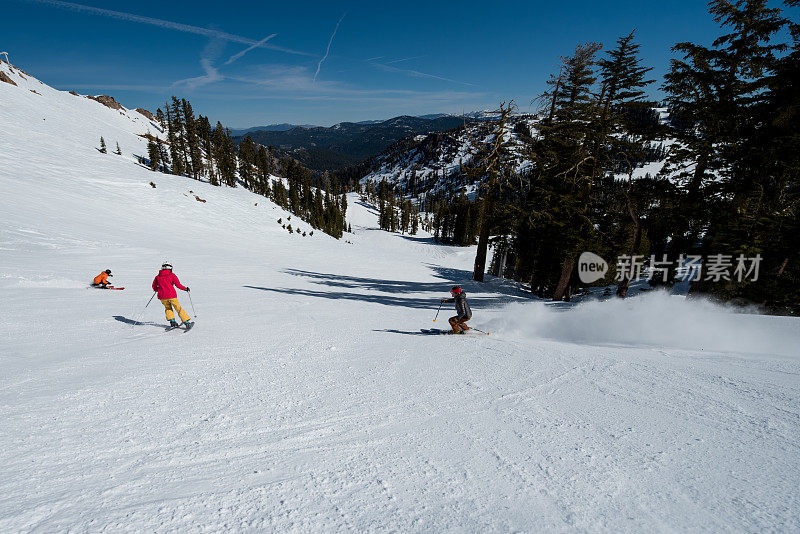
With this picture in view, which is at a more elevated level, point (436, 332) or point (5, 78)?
point (5, 78)

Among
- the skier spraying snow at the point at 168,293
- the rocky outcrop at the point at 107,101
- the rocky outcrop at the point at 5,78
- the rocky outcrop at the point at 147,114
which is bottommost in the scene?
the skier spraying snow at the point at 168,293

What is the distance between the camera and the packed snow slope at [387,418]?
303cm

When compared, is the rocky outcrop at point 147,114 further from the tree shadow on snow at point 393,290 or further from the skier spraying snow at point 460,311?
the skier spraying snow at point 460,311

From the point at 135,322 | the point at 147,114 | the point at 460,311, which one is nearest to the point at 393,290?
the point at 460,311

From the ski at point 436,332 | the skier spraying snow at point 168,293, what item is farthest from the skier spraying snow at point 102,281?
the ski at point 436,332

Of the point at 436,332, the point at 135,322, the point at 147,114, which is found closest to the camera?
the point at 135,322

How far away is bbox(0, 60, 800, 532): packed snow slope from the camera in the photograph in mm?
3025

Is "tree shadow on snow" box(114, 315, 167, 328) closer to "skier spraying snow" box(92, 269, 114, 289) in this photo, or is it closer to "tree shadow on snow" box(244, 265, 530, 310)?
"skier spraying snow" box(92, 269, 114, 289)

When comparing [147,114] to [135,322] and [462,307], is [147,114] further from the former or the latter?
[462,307]

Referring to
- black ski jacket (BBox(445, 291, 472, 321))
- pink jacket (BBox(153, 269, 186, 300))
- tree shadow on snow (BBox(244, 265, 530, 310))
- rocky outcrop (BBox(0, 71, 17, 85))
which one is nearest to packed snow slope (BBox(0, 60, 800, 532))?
black ski jacket (BBox(445, 291, 472, 321))

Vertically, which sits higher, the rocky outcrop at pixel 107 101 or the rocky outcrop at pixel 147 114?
the rocky outcrop at pixel 147 114

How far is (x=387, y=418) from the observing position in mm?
4746

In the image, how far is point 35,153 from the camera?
3812 centimetres

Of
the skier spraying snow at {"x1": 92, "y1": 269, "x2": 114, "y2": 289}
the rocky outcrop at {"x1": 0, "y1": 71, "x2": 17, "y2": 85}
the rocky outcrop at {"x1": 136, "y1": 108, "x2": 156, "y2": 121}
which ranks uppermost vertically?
the rocky outcrop at {"x1": 136, "y1": 108, "x2": 156, "y2": 121}
